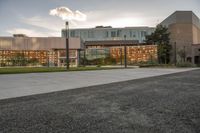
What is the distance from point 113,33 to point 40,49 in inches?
1675

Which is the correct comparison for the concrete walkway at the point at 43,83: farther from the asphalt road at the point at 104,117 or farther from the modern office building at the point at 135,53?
the modern office building at the point at 135,53

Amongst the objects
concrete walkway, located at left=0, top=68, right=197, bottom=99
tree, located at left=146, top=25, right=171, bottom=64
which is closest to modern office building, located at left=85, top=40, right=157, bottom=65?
tree, located at left=146, top=25, right=171, bottom=64

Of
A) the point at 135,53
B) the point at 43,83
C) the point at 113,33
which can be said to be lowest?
the point at 43,83

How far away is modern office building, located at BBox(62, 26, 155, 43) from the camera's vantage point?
9169 centimetres

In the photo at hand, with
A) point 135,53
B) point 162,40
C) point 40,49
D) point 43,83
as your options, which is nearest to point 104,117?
point 43,83

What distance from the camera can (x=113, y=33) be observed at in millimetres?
92688

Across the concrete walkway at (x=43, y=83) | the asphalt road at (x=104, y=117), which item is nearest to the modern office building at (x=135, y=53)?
the concrete walkway at (x=43, y=83)

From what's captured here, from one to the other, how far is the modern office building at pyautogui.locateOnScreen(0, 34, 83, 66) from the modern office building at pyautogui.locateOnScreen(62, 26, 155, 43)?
31.3 meters

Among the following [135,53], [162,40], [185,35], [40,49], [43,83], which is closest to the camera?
[43,83]

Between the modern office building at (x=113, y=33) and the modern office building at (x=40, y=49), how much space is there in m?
31.3

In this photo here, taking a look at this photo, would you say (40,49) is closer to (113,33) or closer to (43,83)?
(113,33)

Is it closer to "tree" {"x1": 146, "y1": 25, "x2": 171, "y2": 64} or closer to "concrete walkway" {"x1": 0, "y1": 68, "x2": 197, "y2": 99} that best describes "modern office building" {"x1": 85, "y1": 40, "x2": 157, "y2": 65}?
"tree" {"x1": 146, "y1": 25, "x2": 171, "y2": 64}

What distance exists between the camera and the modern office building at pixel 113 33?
9169 cm

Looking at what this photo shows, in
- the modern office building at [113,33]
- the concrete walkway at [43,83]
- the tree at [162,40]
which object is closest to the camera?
the concrete walkway at [43,83]
